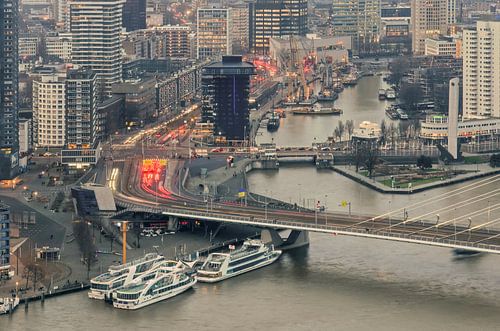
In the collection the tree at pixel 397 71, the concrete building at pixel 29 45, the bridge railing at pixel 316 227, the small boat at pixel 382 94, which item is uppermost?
the concrete building at pixel 29 45

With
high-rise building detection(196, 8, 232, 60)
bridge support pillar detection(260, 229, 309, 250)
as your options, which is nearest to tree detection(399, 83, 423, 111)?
high-rise building detection(196, 8, 232, 60)

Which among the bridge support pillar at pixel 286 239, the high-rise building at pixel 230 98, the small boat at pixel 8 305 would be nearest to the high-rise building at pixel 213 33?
the high-rise building at pixel 230 98

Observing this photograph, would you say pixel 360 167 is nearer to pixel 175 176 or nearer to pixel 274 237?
pixel 175 176

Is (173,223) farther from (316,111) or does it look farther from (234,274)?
(316,111)

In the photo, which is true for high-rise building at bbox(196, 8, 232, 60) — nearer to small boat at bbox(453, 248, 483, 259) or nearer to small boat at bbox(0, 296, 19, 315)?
small boat at bbox(453, 248, 483, 259)

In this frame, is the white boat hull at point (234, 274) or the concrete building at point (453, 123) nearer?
the white boat hull at point (234, 274)

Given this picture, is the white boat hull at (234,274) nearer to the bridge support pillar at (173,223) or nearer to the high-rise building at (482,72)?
the bridge support pillar at (173,223)

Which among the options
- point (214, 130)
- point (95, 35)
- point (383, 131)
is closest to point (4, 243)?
point (214, 130)
